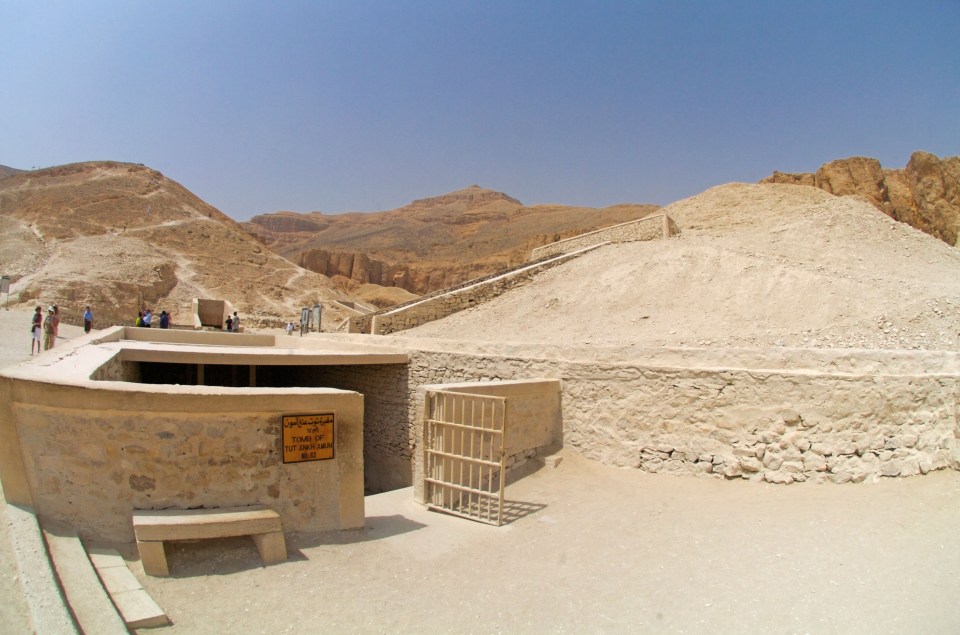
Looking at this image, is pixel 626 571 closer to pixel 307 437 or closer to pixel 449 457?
pixel 449 457

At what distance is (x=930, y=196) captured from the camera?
108ft

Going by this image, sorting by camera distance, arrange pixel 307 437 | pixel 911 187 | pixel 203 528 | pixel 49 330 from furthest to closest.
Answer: pixel 911 187, pixel 49 330, pixel 307 437, pixel 203 528

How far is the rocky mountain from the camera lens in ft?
106

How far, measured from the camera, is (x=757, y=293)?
14086 mm

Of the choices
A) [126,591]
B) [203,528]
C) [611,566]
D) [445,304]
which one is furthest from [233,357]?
[445,304]

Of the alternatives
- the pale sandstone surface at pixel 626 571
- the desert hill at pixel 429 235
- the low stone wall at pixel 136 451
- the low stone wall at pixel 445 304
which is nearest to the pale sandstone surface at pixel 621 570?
the pale sandstone surface at pixel 626 571

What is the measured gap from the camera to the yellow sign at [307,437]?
5.30 metres

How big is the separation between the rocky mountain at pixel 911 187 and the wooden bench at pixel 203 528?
123 feet

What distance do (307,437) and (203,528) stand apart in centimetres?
117

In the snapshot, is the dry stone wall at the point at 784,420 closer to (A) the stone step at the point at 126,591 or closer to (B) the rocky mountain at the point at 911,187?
(A) the stone step at the point at 126,591

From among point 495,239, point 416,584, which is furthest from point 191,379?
point 495,239

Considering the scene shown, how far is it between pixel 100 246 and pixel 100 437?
143 feet

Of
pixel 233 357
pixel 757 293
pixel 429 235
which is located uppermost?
pixel 429 235

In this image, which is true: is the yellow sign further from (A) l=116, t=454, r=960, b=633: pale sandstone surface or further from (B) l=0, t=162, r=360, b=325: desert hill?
(B) l=0, t=162, r=360, b=325: desert hill
